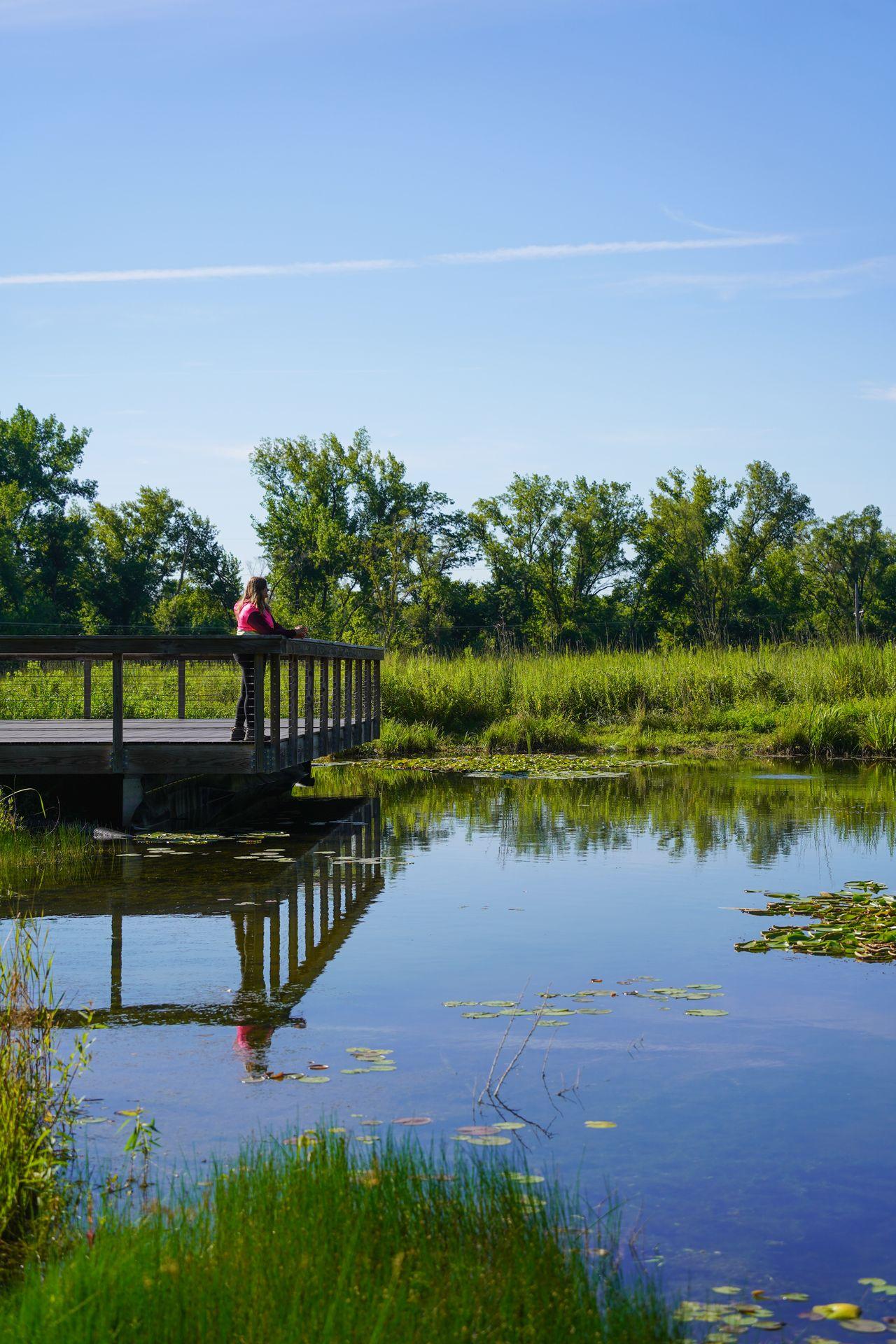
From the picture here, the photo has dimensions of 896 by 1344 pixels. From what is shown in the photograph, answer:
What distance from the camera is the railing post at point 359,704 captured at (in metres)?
18.2

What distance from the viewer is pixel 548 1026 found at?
6.50m

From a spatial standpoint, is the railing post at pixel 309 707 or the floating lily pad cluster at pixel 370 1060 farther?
the railing post at pixel 309 707

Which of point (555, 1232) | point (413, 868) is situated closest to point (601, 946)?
point (413, 868)

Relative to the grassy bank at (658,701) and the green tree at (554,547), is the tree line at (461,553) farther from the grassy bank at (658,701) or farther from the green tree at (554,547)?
the grassy bank at (658,701)

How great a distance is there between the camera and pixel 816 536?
67.8 m

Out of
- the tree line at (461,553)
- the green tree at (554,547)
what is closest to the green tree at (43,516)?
the tree line at (461,553)

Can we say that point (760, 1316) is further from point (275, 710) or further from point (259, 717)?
point (275, 710)

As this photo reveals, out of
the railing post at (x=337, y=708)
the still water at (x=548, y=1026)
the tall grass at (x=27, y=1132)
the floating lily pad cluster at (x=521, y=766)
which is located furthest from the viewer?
the floating lily pad cluster at (x=521, y=766)

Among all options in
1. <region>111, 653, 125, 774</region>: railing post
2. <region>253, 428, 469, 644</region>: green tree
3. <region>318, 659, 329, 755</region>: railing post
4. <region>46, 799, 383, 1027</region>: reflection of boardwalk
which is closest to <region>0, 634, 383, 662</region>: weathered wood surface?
<region>111, 653, 125, 774</region>: railing post

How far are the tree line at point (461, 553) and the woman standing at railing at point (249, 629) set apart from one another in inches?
1689

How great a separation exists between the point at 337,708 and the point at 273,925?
7.73 metres

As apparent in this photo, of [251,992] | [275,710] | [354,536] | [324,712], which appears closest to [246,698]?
[275,710]

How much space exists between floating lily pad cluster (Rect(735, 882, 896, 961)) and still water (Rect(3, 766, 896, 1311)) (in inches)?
5.3

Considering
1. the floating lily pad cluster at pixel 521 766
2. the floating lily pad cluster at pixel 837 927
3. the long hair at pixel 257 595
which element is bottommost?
the floating lily pad cluster at pixel 837 927
